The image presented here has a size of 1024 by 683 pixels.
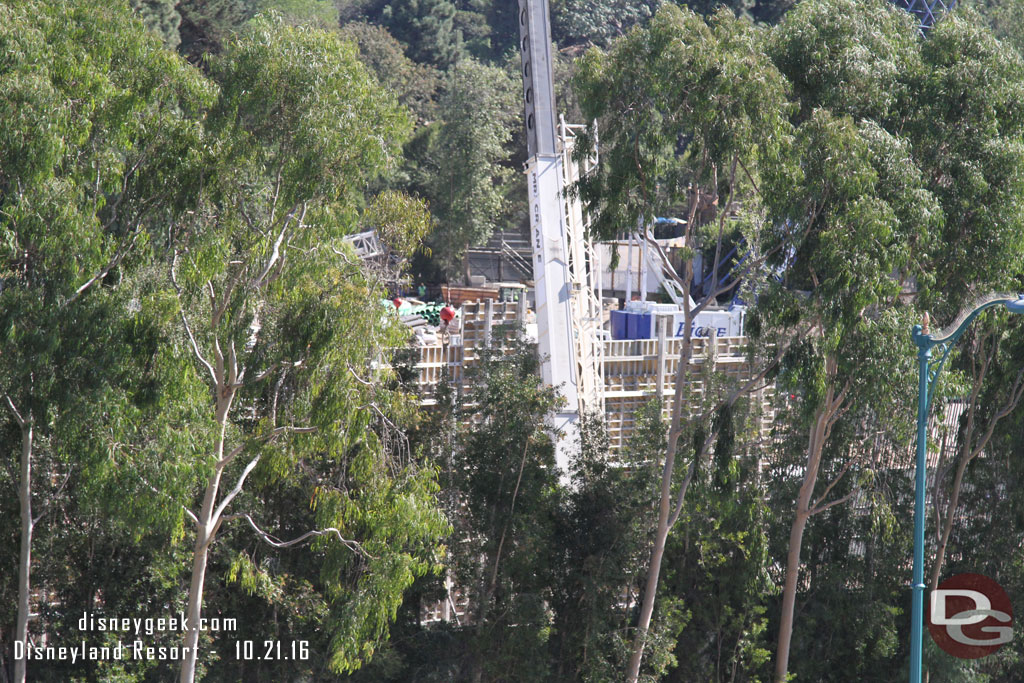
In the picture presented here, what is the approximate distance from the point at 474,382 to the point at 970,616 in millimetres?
8765

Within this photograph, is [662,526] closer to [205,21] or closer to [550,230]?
[550,230]

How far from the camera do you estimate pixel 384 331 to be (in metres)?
11.0

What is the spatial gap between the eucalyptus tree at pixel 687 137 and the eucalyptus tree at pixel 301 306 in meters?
2.91

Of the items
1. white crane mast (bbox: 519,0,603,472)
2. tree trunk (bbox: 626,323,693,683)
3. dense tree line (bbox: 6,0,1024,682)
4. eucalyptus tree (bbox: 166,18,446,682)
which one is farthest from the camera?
white crane mast (bbox: 519,0,603,472)

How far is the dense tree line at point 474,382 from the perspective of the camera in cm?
994

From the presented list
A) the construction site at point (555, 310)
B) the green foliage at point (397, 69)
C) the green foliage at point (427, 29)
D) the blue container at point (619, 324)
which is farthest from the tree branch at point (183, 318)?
the green foliage at point (427, 29)

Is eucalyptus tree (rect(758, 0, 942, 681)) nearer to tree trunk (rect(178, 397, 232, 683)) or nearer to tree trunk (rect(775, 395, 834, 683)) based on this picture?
tree trunk (rect(775, 395, 834, 683))

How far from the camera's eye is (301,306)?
1077 cm

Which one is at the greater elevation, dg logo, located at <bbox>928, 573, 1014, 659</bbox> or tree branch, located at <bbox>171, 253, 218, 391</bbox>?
tree branch, located at <bbox>171, 253, 218, 391</bbox>

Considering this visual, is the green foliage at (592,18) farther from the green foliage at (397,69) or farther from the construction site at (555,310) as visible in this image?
the construction site at (555,310)

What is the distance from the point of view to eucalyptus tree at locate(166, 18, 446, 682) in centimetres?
1032

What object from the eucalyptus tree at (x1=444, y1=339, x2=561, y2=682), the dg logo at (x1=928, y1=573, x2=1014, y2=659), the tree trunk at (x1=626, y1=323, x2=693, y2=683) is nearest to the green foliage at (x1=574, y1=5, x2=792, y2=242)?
the tree trunk at (x1=626, y1=323, x2=693, y2=683)

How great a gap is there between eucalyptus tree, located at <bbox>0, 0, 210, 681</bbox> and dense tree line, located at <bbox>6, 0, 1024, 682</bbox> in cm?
3

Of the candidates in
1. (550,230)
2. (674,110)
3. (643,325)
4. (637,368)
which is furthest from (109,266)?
(643,325)
